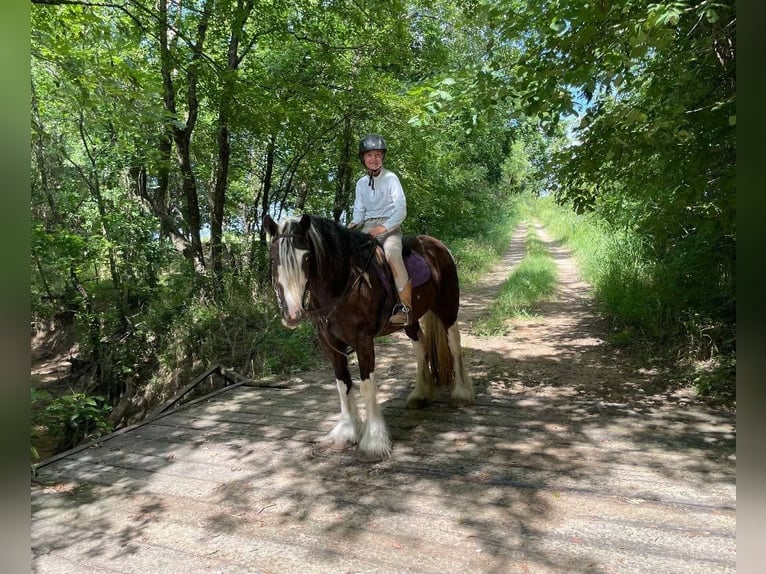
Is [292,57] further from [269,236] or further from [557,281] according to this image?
[557,281]

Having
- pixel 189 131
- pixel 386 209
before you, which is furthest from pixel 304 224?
pixel 189 131

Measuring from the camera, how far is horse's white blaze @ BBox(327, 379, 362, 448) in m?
3.49

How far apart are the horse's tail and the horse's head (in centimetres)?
174

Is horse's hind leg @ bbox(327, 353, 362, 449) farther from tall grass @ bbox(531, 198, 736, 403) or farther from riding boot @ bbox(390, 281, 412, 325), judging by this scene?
tall grass @ bbox(531, 198, 736, 403)

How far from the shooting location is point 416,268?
12.7ft

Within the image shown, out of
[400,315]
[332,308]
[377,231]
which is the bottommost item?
[400,315]

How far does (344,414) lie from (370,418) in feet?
0.88

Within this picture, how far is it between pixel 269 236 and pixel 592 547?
100 inches

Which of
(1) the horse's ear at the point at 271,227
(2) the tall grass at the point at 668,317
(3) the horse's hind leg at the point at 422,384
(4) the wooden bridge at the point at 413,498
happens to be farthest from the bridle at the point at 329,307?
(2) the tall grass at the point at 668,317

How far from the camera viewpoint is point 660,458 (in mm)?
3025

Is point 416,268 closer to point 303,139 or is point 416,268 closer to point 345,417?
point 345,417

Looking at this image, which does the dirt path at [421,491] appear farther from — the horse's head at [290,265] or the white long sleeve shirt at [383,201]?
the white long sleeve shirt at [383,201]

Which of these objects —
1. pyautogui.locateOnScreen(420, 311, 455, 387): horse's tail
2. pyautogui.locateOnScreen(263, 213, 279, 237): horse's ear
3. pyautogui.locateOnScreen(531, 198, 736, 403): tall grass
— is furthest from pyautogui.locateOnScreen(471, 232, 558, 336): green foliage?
pyautogui.locateOnScreen(263, 213, 279, 237): horse's ear
